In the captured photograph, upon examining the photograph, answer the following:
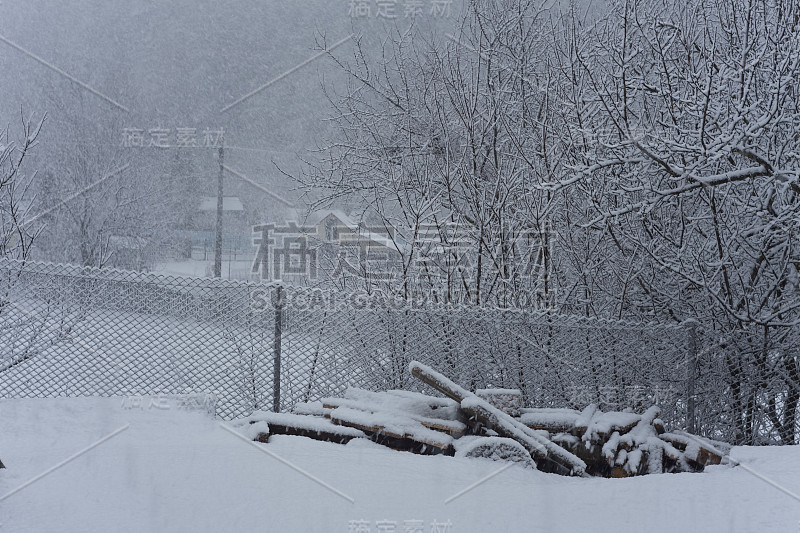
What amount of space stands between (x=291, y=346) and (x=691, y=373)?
14.4 ft

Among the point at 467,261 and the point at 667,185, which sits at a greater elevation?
the point at 667,185

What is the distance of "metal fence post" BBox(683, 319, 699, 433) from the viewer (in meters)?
6.43

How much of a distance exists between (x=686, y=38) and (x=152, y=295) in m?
6.07

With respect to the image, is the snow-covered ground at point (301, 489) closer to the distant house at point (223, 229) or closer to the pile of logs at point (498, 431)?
the pile of logs at point (498, 431)

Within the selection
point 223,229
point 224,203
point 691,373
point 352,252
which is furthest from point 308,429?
point 224,203

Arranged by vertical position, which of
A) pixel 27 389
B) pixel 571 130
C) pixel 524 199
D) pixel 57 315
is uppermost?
pixel 571 130

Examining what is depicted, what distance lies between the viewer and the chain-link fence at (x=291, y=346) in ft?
19.2

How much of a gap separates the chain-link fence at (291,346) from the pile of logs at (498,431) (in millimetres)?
942

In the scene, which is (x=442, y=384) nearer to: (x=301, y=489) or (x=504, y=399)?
(x=504, y=399)

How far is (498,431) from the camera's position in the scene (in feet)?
16.0

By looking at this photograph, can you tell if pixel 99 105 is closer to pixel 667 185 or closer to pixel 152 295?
pixel 152 295

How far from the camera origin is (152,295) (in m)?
5.93

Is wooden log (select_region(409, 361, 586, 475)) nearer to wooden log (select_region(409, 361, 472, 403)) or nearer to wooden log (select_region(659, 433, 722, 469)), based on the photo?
wooden log (select_region(409, 361, 472, 403))

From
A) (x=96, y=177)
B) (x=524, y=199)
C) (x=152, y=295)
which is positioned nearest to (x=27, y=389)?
(x=152, y=295)
